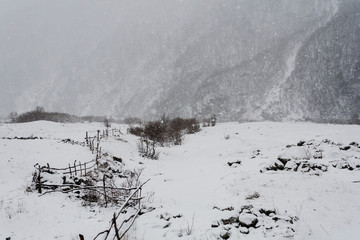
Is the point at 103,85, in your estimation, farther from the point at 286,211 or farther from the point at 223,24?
the point at 286,211

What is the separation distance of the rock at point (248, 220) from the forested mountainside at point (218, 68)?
106061mm

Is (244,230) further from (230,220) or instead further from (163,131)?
(163,131)

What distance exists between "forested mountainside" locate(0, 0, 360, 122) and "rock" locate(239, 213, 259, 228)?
348ft

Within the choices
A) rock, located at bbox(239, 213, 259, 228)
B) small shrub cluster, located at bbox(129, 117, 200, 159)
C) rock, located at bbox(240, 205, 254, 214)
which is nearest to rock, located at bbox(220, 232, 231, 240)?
rock, located at bbox(239, 213, 259, 228)

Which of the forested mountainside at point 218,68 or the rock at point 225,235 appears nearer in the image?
the rock at point 225,235

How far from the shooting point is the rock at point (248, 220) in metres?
6.37

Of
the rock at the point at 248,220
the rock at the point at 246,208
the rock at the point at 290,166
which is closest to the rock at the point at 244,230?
the rock at the point at 248,220

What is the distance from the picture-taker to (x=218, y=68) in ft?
497

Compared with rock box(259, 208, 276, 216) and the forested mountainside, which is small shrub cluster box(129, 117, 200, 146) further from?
the forested mountainside

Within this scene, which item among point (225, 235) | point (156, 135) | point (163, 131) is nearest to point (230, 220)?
point (225, 235)

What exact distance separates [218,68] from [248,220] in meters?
150

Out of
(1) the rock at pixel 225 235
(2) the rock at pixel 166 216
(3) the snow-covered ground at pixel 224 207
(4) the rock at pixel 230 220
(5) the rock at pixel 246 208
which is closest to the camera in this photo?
(1) the rock at pixel 225 235

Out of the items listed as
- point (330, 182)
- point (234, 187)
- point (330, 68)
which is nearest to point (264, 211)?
point (234, 187)

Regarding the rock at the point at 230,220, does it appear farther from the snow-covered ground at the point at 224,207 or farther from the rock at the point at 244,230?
the rock at the point at 244,230
